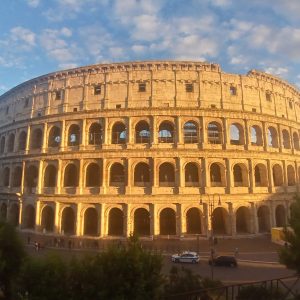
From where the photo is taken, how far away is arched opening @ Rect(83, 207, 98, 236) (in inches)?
1238

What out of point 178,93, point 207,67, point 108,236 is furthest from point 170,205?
point 207,67

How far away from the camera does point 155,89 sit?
3123 cm

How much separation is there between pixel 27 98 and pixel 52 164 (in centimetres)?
996

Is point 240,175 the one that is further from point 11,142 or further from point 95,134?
point 11,142

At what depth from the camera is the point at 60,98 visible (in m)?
33.6

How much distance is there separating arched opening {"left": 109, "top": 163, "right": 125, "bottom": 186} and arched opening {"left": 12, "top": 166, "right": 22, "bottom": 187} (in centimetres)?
1222

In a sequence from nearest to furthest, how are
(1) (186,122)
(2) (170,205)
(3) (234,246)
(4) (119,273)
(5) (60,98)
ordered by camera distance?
1. (4) (119,273)
2. (3) (234,246)
3. (2) (170,205)
4. (1) (186,122)
5. (5) (60,98)

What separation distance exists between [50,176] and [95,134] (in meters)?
7.19

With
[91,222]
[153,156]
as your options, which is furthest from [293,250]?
[91,222]

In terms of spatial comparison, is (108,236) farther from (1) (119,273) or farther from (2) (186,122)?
(1) (119,273)

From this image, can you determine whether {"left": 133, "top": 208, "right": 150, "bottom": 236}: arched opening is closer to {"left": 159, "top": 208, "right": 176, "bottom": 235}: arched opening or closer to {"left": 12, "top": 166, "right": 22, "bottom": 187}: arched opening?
{"left": 159, "top": 208, "right": 176, "bottom": 235}: arched opening

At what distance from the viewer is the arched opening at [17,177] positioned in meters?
35.2

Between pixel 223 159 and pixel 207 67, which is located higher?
pixel 207 67

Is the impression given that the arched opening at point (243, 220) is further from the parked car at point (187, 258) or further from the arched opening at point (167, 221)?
the parked car at point (187, 258)
